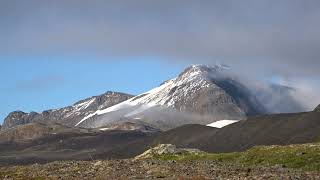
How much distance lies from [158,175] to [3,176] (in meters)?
21.7

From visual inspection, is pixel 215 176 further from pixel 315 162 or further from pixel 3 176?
pixel 3 176

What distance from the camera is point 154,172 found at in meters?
56.1

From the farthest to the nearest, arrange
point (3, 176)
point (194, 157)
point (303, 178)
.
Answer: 1. point (194, 157)
2. point (3, 176)
3. point (303, 178)

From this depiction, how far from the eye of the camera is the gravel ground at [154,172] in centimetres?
4947

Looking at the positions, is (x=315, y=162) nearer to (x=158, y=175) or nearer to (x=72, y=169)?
(x=158, y=175)

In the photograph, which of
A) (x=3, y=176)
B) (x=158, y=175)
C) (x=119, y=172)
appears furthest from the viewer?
(x=3, y=176)

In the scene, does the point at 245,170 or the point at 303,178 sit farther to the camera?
the point at 245,170

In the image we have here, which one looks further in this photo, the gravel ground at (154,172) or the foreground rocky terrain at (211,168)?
the foreground rocky terrain at (211,168)

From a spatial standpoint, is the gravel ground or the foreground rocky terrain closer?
the gravel ground

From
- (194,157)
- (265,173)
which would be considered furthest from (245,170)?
(194,157)

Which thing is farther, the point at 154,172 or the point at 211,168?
the point at 211,168

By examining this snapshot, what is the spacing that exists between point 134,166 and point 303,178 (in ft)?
68.9

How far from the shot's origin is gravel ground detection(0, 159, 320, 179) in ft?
162

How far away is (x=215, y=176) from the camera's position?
49531mm
